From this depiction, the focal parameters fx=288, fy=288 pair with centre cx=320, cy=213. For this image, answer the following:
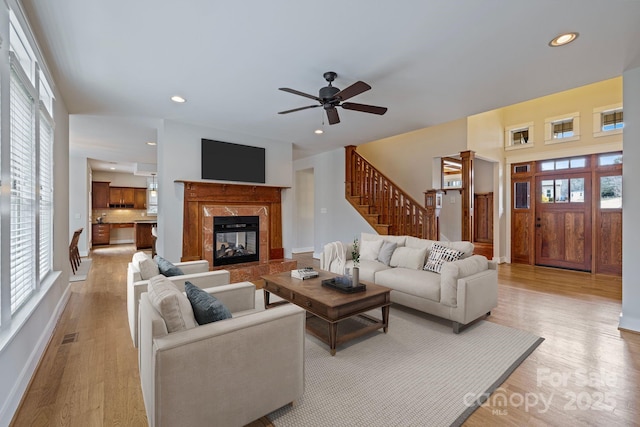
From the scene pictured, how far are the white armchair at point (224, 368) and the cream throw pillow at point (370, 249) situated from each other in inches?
106

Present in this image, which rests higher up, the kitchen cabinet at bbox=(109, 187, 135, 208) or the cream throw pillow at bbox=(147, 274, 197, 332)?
the kitchen cabinet at bbox=(109, 187, 135, 208)

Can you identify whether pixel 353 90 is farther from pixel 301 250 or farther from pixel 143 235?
pixel 143 235

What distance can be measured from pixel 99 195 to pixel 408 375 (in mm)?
11530

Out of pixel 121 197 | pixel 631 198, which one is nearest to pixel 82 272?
pixel 121 197

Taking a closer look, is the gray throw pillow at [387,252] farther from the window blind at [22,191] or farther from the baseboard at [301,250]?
the baseboard at [301,250]

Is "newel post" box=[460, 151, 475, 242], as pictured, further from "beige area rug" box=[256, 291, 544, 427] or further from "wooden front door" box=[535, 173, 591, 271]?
"beige area rug" box=[256, 291, 544, 427]

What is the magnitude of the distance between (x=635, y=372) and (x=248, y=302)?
3157mm

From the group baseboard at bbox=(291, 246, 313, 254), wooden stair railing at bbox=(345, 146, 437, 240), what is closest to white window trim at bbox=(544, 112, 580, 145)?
wooden stair railing at bbox=(345, 146, 437, 240)

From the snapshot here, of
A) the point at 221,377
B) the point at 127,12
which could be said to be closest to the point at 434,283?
the point at 221,377

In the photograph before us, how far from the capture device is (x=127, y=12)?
2.15 metres

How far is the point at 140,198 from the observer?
35.4ft

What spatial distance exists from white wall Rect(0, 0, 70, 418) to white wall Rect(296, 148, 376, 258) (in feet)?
16.4

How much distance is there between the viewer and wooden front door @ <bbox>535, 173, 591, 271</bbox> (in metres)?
5.73

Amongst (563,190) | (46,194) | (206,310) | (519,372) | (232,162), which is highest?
(232,162)
